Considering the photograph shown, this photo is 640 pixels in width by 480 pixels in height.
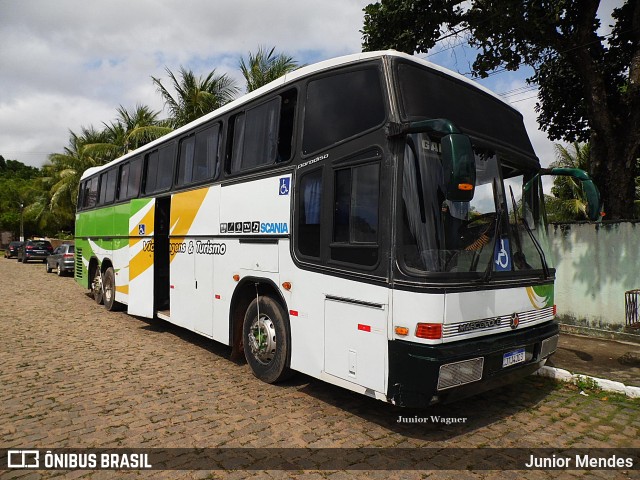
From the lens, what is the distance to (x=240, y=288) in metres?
6.49

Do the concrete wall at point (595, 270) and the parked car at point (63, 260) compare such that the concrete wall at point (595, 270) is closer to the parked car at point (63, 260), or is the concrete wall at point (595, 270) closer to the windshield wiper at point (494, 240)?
the windshield wiper at point (494, 240)

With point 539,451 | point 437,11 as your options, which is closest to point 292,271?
point 539,451

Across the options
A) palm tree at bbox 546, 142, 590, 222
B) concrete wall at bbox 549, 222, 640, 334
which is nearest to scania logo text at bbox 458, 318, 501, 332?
concrete wall at bbox 549, 222, 640, 334

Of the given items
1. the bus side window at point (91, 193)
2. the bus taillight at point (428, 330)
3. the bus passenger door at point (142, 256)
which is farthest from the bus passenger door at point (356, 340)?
the bus side window at point (91, 193)

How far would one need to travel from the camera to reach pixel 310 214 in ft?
16.9

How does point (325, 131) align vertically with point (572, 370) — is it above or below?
above

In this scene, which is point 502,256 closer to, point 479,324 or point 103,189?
point 479,324

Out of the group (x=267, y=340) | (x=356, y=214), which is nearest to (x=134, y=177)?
(x=267, y=340)

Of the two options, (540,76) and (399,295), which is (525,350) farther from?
(540,76)

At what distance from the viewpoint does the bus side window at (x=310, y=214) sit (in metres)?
5.05

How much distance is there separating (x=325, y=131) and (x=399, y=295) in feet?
6.62

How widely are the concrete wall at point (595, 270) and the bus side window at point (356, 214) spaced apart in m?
6.65

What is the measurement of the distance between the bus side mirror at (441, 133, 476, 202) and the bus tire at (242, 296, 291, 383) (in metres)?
2.85

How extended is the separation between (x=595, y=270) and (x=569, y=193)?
853 inches
